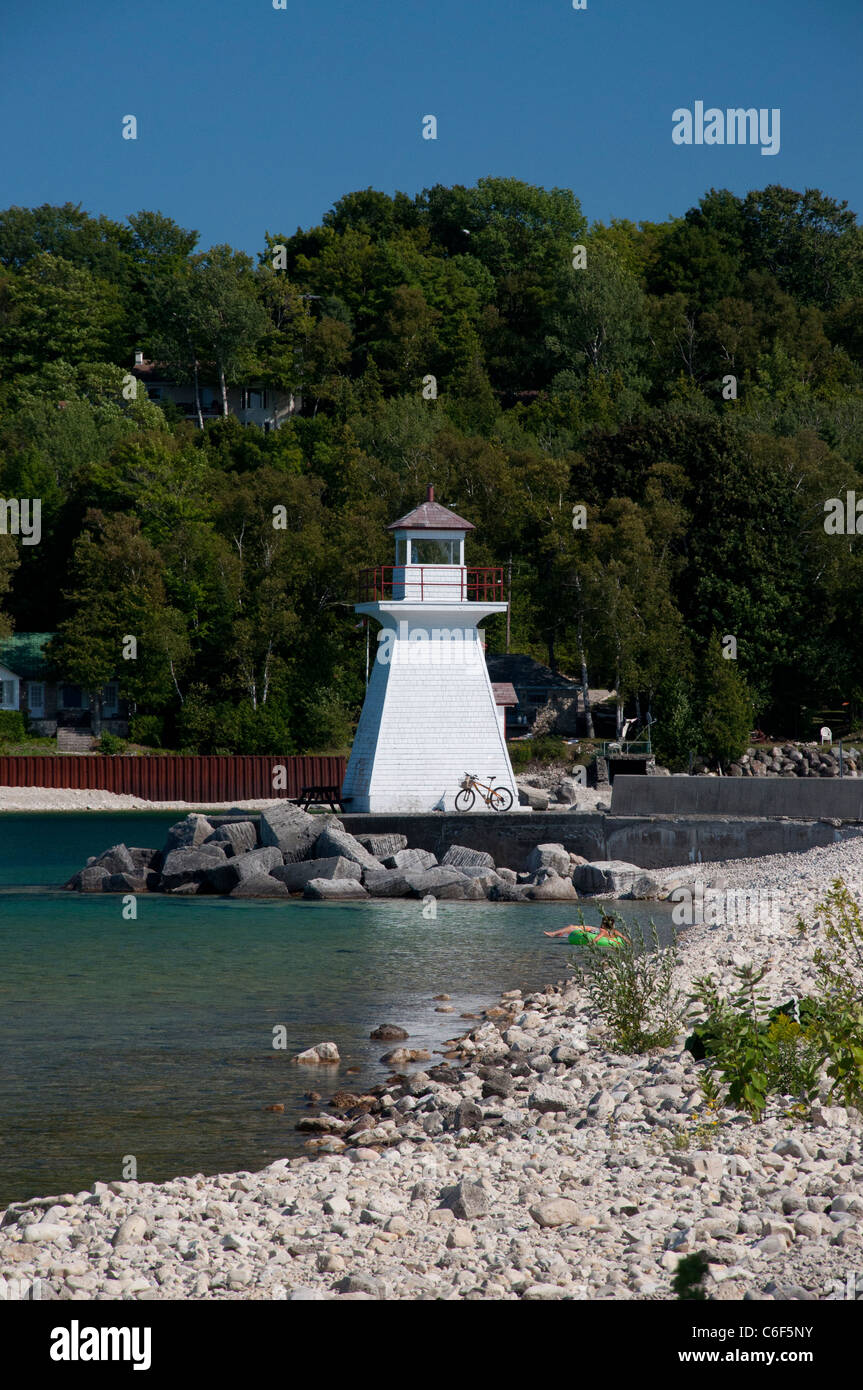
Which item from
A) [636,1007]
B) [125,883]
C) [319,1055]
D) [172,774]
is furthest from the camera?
[172,774]

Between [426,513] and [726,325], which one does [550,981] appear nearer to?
[426,513]

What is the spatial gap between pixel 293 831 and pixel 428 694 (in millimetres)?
4308

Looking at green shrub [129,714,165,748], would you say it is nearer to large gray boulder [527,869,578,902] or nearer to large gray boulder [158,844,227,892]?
large gray boulder [158,844,227,892]

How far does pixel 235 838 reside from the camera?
3086 centimetres

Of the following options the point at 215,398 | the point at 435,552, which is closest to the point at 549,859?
the point at 435,552

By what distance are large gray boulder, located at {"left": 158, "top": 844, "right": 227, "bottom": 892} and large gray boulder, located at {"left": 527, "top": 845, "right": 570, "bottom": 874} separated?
6.22 metres

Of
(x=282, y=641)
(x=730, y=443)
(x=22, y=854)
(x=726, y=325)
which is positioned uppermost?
(x=726, y=325)

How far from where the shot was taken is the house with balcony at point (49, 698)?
5794cm

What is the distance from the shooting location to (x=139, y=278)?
8600 cm

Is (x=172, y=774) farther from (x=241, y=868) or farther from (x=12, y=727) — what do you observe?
(x=241, y=868)
